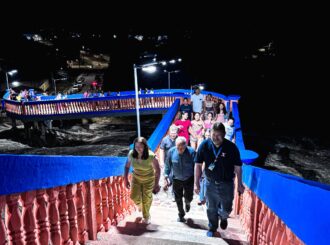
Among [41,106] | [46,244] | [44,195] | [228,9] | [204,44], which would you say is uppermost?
[228,9]

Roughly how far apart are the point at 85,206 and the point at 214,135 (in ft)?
6.34

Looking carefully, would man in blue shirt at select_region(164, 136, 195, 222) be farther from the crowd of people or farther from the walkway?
the walkway

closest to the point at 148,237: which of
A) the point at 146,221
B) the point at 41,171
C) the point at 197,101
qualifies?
the point at 146,221

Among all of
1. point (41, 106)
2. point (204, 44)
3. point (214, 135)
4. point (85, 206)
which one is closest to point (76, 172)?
point (85, 206)

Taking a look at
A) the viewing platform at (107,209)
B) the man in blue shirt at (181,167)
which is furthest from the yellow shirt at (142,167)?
the man in blue shirt at (181,167)

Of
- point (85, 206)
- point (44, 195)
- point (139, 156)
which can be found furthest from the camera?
point (139, 156)

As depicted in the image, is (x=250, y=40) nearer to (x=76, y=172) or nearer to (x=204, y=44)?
(x=204, y=44)

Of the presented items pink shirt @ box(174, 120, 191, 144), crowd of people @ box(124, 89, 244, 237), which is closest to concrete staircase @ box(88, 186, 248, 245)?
crowd of people @ box(124, 89, 244, 237)

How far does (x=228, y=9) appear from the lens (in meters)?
51.5

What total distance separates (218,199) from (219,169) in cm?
51

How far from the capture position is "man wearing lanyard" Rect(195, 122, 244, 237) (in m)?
3.46

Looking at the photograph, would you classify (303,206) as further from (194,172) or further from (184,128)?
(184,128)

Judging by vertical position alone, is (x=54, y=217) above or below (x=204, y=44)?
below

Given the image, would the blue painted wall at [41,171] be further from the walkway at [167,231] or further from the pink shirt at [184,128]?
the pink shirt at [184,128]
